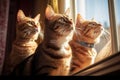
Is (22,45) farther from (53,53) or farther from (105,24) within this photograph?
(105,24)

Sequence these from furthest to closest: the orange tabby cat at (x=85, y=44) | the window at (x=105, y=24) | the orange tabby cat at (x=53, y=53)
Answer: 1. the orange tabby cat at (x=85, y=44)
2. the orange tabby cat at (x=53, y=53)
3. the window at (x=105, y=24)

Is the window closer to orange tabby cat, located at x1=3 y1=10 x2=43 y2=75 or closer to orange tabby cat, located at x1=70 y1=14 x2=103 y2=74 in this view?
orange tabby cat, located at x1=70 y1=14 x2=103 y2=74

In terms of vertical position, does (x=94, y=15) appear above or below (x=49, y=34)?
above

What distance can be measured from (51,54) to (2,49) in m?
0.27

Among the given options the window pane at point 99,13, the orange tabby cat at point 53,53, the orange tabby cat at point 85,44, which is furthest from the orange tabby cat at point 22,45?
the window pane at point 99,13

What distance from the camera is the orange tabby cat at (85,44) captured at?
1.13 meters

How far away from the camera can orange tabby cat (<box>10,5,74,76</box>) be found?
1.01 m

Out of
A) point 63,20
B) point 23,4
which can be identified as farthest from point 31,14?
point 63,20

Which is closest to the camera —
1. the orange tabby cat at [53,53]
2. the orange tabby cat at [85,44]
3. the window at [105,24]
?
the window at [105,24]

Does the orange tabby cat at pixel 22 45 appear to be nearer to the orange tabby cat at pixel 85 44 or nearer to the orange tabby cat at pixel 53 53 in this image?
the orange tabby cat at pixel 53 53

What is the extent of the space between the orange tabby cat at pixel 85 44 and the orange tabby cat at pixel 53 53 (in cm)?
10

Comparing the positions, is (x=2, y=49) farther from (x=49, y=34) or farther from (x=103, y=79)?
(x=103, y=79)

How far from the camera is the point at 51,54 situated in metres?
1.03

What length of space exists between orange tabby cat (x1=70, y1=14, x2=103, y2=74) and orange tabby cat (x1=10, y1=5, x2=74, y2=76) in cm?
10
